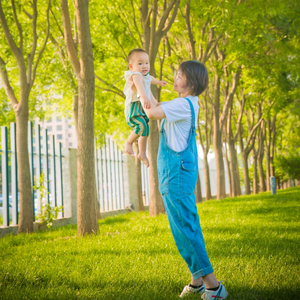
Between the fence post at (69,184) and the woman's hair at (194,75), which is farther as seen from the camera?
the fence post at (69,184)

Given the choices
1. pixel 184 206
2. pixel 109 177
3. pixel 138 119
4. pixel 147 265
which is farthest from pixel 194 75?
pixel 109 177

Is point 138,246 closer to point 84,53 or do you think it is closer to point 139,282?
point 139,282

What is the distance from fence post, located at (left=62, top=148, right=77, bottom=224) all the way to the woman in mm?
8776

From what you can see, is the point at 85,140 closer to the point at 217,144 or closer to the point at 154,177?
the point at 154,177

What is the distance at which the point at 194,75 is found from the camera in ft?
10.1

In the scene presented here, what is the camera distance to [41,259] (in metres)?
4.88

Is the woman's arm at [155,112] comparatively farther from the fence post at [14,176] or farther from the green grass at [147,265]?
the fence post at [14,176]

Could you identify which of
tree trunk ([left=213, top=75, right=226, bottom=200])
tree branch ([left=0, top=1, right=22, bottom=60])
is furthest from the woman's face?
tree trunk ([left=213, top=75, right=226, bottom=200])

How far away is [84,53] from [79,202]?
2.90 meters

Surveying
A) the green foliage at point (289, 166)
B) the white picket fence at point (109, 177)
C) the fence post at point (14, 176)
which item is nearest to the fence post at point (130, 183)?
the white picket fence at point (109, 177)

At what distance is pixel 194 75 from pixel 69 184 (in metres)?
9.14

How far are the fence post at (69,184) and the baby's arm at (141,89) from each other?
8.98 meters

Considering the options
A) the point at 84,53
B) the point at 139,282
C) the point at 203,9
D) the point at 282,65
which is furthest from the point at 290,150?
the point at 139,282

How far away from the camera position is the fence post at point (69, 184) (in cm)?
1139
